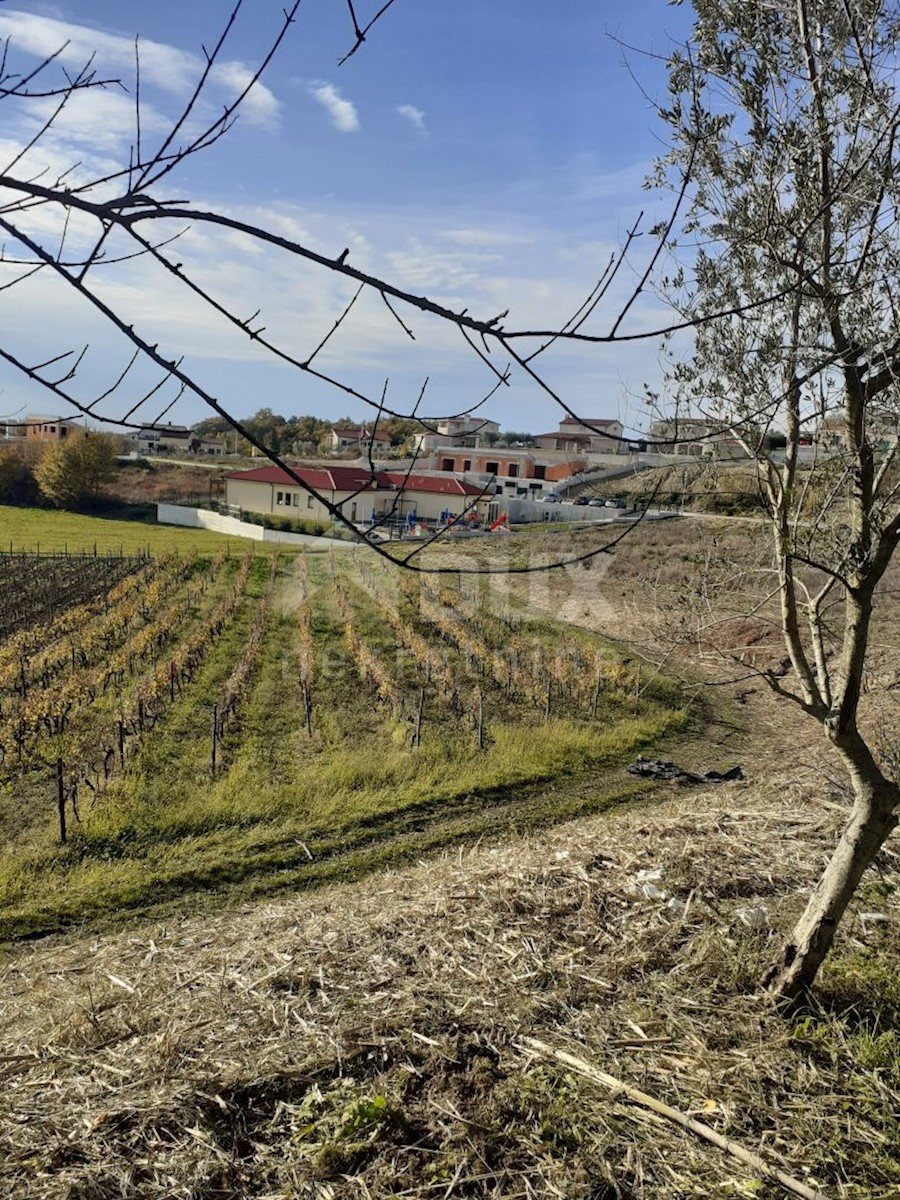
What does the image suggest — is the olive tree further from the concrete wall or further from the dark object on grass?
the concrete wall

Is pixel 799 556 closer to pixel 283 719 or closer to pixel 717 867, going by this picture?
pixel 717 867

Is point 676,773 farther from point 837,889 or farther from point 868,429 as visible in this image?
point 868,429

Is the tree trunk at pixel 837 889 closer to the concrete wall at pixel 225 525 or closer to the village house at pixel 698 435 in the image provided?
the village house at pixel 698 435

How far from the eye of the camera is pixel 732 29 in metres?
3.36

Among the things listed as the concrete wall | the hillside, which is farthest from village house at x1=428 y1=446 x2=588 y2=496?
the hillside

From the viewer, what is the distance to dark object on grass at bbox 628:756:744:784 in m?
10.6

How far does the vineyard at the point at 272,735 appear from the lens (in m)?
7.96

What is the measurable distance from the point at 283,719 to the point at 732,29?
10.2 metres

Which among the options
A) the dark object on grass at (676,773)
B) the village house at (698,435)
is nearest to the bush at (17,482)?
the dark object on grass at (676,773)

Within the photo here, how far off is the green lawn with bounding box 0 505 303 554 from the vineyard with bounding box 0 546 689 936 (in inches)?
270

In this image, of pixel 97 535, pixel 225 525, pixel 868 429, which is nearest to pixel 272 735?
pixel 868 429

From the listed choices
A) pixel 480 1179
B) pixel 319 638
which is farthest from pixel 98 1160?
pixel 319 638

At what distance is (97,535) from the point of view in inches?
1174

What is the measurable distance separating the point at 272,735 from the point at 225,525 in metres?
23.3
